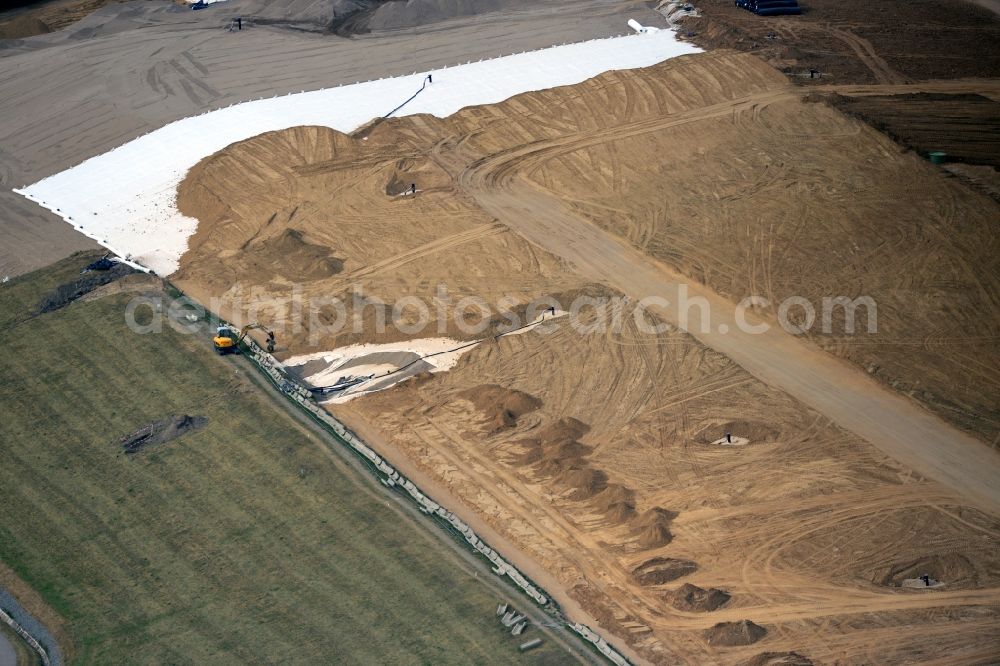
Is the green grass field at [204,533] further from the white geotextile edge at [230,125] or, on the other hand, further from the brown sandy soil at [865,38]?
the brown sandy soil at [865,38]

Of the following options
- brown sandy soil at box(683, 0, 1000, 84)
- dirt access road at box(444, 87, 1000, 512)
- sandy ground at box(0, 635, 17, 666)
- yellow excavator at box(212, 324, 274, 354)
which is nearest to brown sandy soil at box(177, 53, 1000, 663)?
dirt access road at box(444, 87, 1000, 512)

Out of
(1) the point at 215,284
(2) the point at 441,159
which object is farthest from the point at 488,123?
(1) the point at 215,284

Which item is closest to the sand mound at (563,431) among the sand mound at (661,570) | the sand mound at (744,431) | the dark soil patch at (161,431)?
the sand mound at (744,431)

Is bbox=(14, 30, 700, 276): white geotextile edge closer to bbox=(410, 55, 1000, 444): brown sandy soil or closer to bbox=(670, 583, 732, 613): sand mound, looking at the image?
bbox=(410, 55, 1000, 444): brown sandy soil

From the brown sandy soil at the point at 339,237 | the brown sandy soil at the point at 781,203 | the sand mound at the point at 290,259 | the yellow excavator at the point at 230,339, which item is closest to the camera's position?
the yellow excavator at the point at 230,339

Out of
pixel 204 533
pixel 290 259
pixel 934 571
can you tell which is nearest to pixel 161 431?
pixel 204 533

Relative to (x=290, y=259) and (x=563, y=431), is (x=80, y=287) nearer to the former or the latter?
(x=290, y=259)
